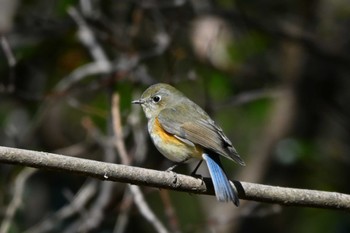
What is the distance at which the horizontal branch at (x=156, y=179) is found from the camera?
3244 mm

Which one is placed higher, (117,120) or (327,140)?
(117,120)

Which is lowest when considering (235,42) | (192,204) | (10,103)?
(192,204)

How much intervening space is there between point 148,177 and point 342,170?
3.99 meters

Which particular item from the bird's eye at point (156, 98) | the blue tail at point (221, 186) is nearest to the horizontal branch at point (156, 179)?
the blue tail at point (221, 186)

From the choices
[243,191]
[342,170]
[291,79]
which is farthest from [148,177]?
[342,170]

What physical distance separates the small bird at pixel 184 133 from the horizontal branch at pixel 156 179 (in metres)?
0.13

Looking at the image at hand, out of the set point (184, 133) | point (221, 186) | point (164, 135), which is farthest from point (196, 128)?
point (221, 186)

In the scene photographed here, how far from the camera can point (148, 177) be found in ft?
11.2

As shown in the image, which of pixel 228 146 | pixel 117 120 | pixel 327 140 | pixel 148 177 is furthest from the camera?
pixel 327 140

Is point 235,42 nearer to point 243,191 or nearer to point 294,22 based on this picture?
point 294,22

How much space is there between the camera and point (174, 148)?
14.5 ft

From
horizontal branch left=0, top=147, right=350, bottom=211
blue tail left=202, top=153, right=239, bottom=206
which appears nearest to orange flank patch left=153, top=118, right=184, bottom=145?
blue tail left=202, top=153, right=239, bottom=206

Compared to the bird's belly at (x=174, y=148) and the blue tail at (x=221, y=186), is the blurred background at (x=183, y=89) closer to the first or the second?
the bird's belly at (x=174, y=148)

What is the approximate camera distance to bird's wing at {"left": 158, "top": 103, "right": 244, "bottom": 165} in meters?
4.12
